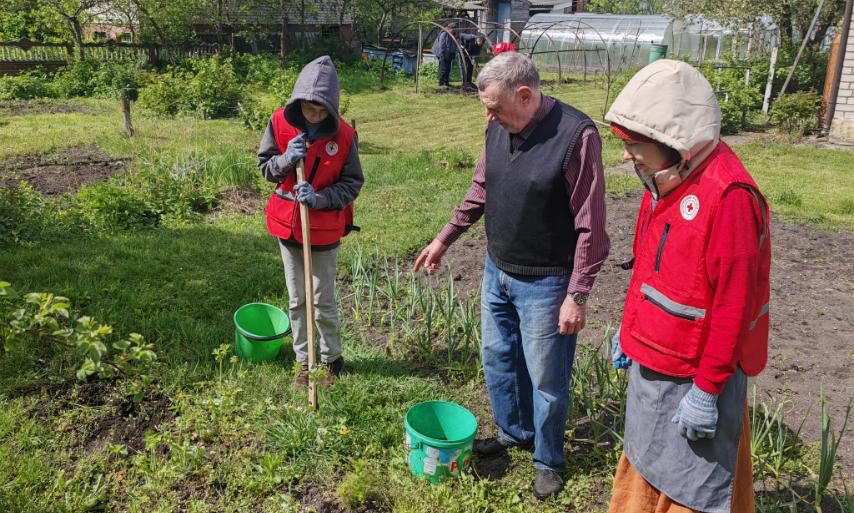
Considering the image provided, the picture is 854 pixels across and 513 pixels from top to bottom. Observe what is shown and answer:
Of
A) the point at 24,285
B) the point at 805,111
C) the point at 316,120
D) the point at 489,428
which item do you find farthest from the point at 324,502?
the point at 805,111

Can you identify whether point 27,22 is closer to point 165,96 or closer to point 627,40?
point 165,96

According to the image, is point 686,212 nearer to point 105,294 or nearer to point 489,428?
point 489,428

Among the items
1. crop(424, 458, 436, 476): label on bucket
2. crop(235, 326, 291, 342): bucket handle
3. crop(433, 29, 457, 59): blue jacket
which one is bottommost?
crop(424, 458, 436, 476): label on bucket

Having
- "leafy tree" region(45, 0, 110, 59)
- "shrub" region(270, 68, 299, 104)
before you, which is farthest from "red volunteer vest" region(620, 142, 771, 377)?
"leafy tree" region(45, 0, 110, 59)

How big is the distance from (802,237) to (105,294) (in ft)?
21.1

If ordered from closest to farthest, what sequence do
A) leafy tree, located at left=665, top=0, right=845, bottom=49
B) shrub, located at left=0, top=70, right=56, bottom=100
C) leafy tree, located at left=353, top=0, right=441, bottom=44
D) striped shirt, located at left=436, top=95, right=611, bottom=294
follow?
striped shirt, located at left=436, top=95, right=611, bottom=294 < shrub, located at left=0, top=70, right=56, bottom=100 < leafy tree, located at left=665, top=0, right=845, bottom=49 < leafy tree, located at left=353, top=0, right=441, bottom=44

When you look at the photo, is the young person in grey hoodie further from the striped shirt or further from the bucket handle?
the striped shirt

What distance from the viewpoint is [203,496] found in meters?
2.91

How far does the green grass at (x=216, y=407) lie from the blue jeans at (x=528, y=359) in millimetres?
205

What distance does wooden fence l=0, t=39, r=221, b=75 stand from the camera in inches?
671

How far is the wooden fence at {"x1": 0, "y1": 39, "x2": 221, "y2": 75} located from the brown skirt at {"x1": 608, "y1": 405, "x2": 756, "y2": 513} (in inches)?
744

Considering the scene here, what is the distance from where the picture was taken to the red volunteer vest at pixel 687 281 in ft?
6.17

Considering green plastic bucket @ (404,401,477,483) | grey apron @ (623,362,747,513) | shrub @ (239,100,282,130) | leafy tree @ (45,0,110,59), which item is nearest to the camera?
grey apron @ (623,362,747,513)

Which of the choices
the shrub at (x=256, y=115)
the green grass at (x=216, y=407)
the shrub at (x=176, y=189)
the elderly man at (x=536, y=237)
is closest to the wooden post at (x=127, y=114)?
the shrub at (x=256, y=115)
